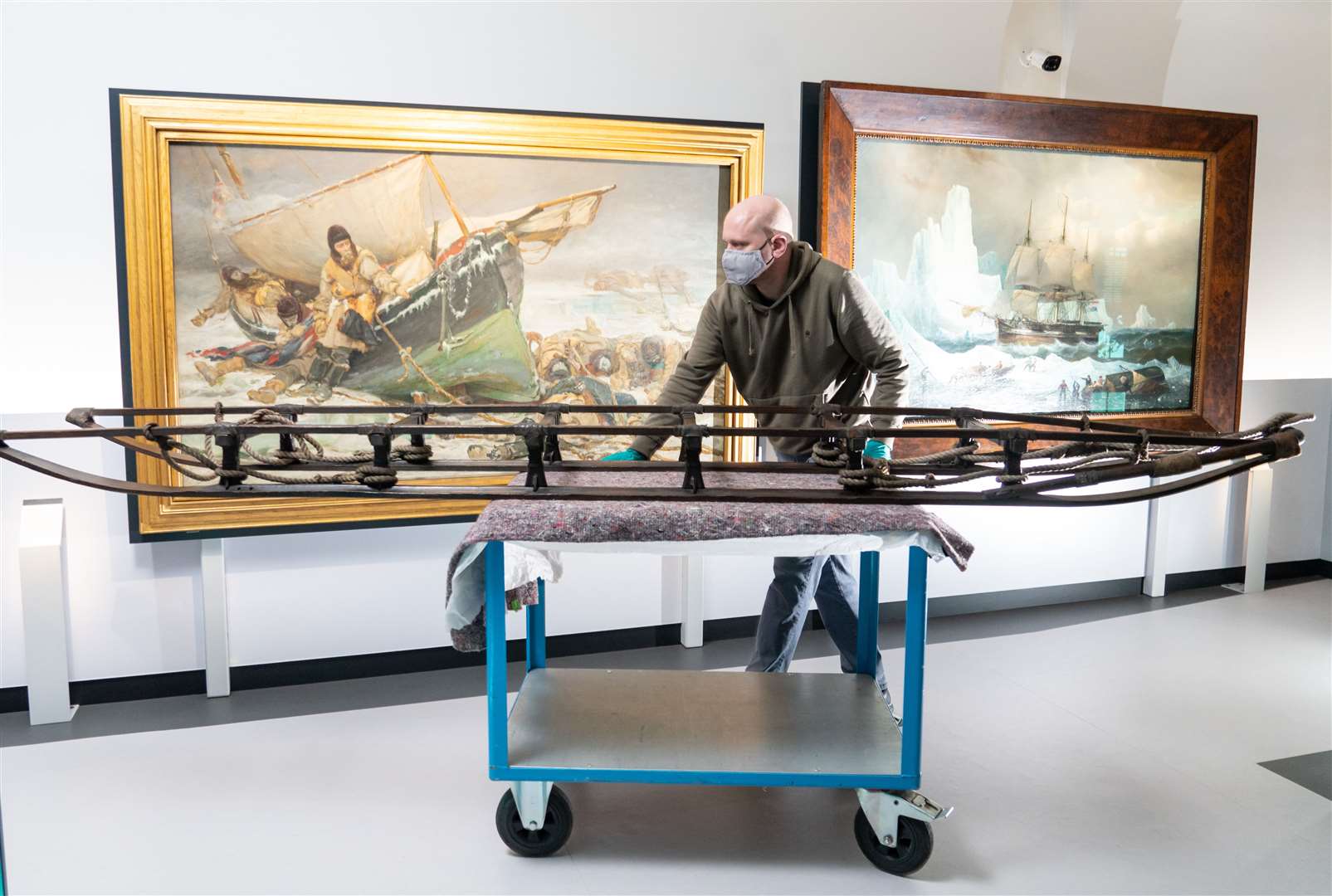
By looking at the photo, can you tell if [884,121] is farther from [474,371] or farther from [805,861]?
[805,861]

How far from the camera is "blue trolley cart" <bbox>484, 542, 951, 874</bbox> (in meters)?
2.62

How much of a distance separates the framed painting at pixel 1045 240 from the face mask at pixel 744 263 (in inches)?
50.9

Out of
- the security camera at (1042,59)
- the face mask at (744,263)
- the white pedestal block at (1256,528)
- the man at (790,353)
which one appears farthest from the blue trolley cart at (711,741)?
the white pedestal block at (1256,528)

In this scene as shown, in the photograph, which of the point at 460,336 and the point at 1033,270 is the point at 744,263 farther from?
the point at 1033,270

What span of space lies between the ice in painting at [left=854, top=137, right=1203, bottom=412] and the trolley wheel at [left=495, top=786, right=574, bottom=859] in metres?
2.83

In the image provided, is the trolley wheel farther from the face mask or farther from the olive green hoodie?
the face mask

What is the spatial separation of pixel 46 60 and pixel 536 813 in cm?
307

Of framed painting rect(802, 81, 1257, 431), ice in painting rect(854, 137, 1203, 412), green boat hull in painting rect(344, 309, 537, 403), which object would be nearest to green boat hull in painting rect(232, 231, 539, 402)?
green boat hull in painting rect(344, 309, 537, 403)

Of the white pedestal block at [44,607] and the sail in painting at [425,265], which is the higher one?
the sail in painting at [425,265]

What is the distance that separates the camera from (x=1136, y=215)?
5148 millimetres

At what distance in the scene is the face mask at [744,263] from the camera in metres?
3.27

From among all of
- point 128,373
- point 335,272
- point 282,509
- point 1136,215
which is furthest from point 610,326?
point 1136,215

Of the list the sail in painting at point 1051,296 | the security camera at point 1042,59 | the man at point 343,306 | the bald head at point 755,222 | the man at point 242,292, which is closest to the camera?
the bald head at point 755,222

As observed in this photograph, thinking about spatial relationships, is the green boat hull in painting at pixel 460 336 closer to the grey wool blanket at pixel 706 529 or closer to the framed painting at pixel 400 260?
the framed painting at pixel 400 260
